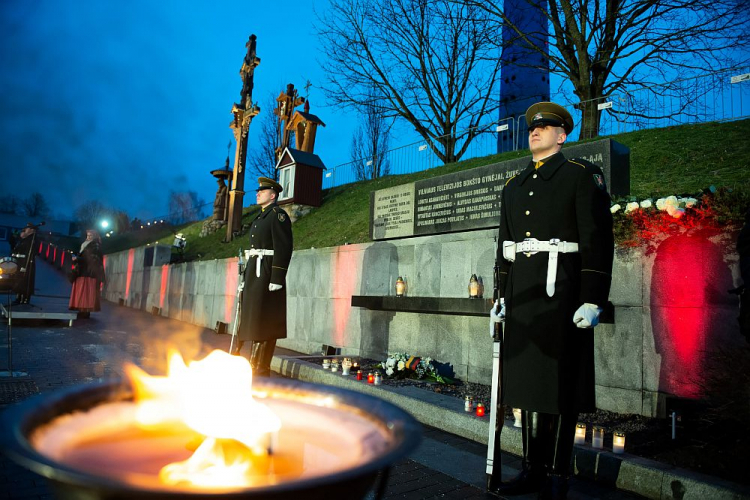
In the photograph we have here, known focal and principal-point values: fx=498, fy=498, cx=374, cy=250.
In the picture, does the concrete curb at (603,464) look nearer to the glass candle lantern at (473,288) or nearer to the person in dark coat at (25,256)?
the glass candle lantern at (473,288)

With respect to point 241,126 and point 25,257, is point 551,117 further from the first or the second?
point 241,126

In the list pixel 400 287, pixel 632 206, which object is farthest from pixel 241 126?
pixel 632 206

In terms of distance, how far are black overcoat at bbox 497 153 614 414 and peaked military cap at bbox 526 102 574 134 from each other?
0.20 meters

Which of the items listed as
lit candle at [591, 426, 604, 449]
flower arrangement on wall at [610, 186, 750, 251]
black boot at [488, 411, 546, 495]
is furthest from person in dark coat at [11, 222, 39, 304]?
lit candle at [591, 426, 604, 449]

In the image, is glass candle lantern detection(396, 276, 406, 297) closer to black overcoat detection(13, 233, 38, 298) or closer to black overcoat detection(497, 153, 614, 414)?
black overcoat detection(497, 153, 614, 414)

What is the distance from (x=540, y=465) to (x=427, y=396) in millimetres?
2158

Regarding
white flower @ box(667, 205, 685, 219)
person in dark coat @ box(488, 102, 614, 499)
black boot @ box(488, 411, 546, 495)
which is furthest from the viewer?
white flower @ box(667, 205, 685, 219)

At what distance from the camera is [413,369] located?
6305 millimetres

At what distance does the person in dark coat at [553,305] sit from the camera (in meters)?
2.90

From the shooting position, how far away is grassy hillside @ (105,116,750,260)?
729cm

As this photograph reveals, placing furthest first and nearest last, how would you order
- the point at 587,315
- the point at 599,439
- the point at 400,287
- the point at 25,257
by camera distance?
the point at 25,257 → the point at 400,287 → the point at 599,439 → the point at 587,315

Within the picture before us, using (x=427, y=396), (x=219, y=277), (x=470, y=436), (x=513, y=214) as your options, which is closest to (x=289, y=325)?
(x=219, y=277)

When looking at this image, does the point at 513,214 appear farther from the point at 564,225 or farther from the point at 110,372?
the point at 110,372

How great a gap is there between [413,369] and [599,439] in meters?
2.97
